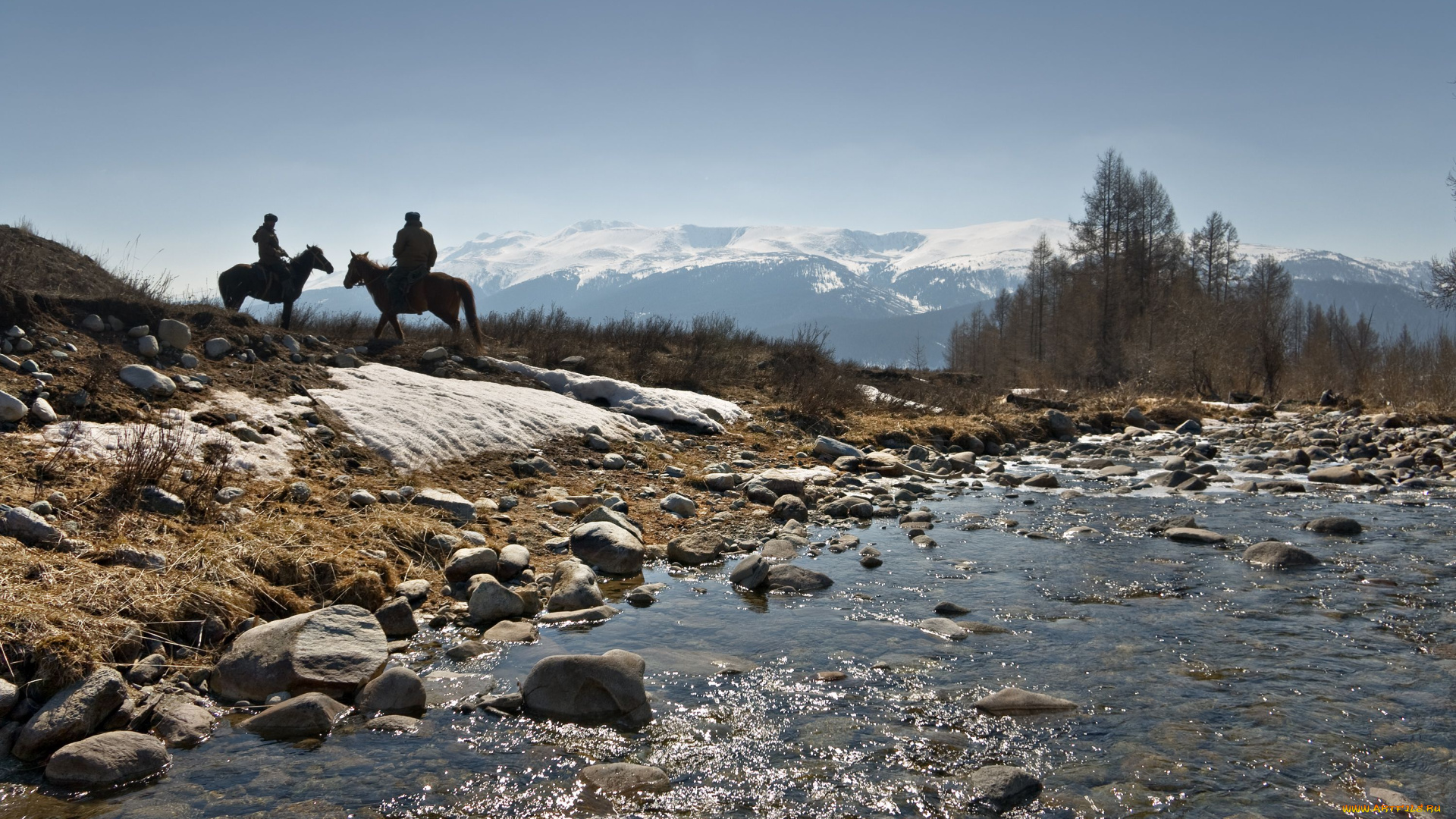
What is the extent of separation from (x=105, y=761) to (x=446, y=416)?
646 cm

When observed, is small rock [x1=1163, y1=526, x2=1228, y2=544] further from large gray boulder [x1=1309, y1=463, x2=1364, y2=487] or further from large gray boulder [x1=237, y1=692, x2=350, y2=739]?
large gray boulder [x1=237, y1=692, x2=350, y2=739]

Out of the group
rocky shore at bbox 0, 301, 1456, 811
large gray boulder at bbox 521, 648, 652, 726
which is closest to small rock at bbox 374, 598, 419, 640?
rocky shore at bbox 0, 301, 1456, 811

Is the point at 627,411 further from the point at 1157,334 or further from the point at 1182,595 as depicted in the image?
the point at 1157,334

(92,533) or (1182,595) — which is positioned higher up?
(92,533)

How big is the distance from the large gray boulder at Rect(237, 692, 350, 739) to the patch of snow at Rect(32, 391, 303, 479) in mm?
3392

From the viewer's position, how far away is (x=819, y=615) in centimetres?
544

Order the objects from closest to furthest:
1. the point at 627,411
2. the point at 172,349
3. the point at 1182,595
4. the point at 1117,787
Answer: the point at 1117,787 < the point at 1182,595 < the point at 172,349 < the point at 627,411

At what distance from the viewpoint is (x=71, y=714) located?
3.35m

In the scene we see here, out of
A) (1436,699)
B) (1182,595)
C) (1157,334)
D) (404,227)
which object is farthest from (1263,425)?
(404,227)

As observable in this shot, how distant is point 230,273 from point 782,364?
37.1 feet

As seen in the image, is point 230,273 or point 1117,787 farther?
point 230,273

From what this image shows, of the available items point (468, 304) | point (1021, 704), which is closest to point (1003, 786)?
point (1021, 704)

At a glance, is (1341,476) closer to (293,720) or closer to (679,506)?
(679,506)

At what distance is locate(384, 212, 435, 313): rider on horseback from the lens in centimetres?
1419
